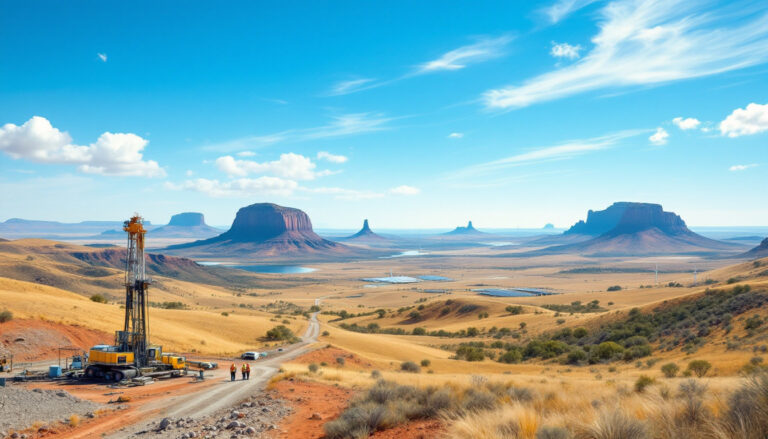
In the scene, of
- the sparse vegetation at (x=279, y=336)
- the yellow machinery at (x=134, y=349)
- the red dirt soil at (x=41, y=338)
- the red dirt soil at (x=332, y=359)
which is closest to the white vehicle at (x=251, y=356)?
the red dirt soil at (x=332, y=359)

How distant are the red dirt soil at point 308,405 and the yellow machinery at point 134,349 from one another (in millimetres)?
8984

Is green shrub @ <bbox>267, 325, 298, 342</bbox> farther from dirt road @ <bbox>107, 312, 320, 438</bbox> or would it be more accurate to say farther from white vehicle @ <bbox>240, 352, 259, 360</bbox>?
dirt road @ <bbox>107, 312, 320, 438</bbox>

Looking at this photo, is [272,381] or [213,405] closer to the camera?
[213,405]

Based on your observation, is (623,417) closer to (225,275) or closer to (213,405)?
(213,405)

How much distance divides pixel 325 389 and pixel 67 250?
15657 cm

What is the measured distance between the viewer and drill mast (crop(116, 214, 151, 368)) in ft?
79.3

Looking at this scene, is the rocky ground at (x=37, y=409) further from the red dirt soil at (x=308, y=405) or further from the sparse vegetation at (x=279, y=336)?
the sparse vegetation at (x=279, y=336)

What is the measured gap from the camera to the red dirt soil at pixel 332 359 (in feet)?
103

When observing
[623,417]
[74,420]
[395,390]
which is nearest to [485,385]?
[395,390]

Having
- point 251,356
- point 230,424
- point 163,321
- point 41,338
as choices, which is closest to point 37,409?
point 230,424

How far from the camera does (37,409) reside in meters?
16.1

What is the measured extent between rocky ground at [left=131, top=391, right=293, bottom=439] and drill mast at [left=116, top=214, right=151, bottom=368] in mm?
11281

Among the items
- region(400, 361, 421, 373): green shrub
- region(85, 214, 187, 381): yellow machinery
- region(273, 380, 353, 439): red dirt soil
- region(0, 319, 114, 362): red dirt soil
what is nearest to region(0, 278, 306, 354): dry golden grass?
region(0, 319, 114, 362): red dirt soil

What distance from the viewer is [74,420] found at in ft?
49.9
